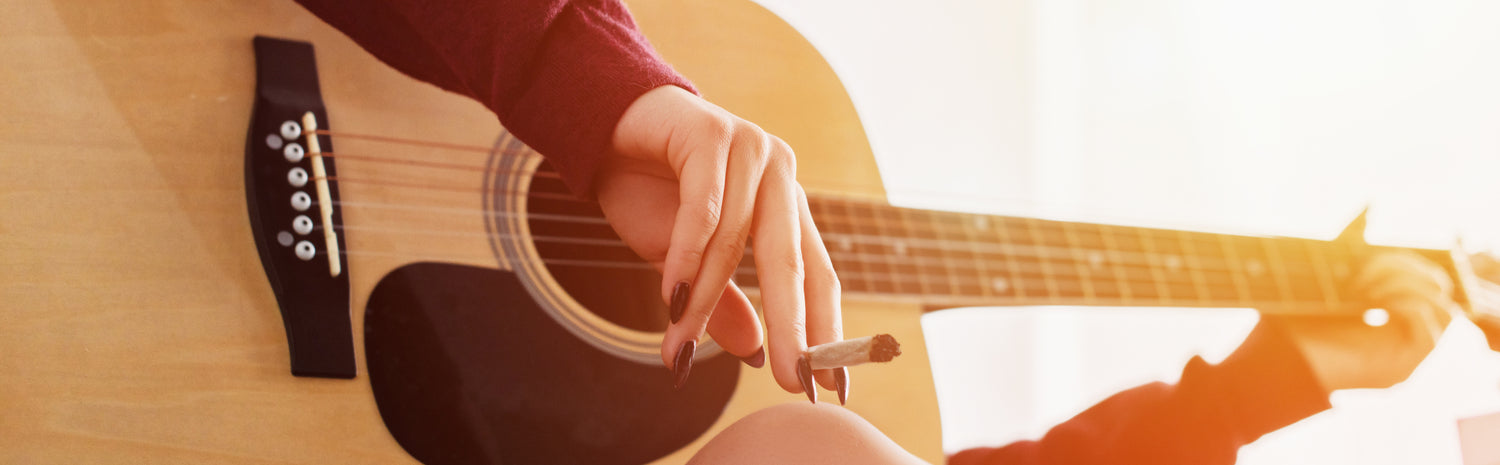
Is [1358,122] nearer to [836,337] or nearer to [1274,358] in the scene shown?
[1274,358]

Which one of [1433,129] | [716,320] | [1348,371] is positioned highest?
[716,320]

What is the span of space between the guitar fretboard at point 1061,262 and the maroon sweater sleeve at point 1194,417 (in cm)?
8

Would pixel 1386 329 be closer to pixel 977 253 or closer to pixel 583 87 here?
pixel 977 253

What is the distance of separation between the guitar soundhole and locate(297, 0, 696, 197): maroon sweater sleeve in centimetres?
14

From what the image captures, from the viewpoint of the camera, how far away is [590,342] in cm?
68

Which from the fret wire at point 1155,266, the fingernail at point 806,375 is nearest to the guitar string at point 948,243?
the fret wire at point 1155,266

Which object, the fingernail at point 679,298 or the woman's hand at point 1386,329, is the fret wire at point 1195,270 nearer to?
the woman's hand at point 1386,329

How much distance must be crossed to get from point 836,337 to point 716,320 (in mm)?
83

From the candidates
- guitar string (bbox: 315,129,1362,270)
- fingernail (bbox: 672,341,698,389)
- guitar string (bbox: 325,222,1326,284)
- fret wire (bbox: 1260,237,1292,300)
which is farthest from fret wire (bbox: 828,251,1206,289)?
fret wire (bbox: 1260,237,1292,300)

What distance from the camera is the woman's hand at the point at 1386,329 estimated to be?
3.25ft

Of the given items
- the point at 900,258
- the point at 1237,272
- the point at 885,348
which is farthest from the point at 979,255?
the point at 885,348

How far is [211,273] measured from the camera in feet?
1.82

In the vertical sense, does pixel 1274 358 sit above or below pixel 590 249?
below

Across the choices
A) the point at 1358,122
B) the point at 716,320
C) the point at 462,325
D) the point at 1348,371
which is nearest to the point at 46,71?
the point at 462,325
